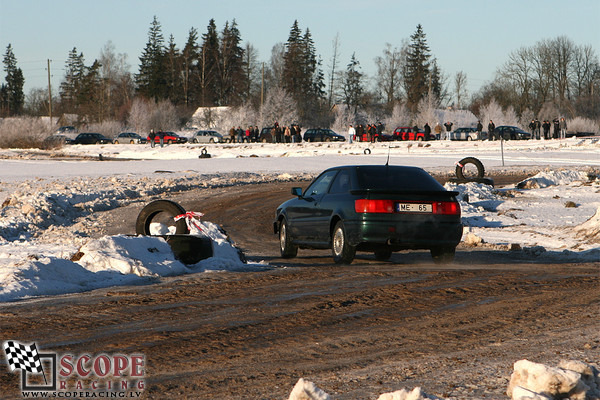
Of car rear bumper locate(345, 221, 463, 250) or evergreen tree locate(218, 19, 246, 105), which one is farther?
evergreen tree locate(218, 19, 246, 105)

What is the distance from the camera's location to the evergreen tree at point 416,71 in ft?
365

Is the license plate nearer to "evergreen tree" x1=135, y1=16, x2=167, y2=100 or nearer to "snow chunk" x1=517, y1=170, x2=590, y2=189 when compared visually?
"snow chunk" x1=517, y1=170, x2=590, y2=189

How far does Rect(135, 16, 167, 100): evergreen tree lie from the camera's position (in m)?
116

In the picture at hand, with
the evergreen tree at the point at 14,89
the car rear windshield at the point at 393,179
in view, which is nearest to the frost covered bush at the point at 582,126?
the car rear windshield at the point at 393,179

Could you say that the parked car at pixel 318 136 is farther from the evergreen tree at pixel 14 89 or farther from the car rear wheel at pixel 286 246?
the evergreen tree at pixel 14 89

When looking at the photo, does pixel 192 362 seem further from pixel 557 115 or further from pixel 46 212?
pixel 557 115

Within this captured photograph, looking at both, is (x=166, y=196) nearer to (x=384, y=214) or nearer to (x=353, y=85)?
(x=384, y=214)

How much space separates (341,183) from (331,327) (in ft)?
17.8

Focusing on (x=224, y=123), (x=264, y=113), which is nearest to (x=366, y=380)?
(x=264, y=113)

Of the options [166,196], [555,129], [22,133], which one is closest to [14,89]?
[22,133]

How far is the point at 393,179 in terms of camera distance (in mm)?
11469

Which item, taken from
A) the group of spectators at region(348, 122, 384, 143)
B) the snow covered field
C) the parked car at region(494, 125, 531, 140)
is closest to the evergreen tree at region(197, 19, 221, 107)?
the group of spectators at region(348, 122, 384, 143)

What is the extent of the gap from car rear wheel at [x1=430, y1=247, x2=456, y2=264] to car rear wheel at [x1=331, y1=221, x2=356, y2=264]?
4.17ft

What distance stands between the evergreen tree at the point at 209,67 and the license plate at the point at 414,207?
10519cm
